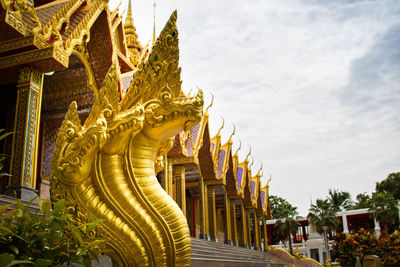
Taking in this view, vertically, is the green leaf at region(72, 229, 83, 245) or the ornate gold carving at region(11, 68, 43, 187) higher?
the ornate gold carving at region(11, 68, 43, 187)

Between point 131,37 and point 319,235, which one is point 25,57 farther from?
point 319,235

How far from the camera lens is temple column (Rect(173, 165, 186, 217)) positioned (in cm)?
1237

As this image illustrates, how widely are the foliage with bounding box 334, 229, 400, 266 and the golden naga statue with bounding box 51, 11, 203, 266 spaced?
27.1ft

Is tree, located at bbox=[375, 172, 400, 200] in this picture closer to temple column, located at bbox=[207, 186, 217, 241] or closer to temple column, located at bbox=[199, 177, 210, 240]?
temple column, located at bbox=[207, 186, 217, 241]

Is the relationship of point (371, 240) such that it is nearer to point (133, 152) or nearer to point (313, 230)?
point (133, 152)

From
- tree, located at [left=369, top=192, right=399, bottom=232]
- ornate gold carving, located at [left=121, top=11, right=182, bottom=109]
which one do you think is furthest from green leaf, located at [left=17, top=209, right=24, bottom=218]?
tree, located at [left=369, top=192, right=399, bottom=232]

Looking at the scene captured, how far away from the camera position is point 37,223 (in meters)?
1.33

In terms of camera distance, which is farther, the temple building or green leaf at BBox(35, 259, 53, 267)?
the temple building

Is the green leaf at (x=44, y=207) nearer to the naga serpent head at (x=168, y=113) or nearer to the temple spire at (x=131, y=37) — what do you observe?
the naga serpent head at (x=168, y=113)

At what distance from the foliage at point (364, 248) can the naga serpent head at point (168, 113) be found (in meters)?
8.25

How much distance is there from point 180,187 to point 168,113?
34.8 ft

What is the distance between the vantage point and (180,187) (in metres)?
12.4

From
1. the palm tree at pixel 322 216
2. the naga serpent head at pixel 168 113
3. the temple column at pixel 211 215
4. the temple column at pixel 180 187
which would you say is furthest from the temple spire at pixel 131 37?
the palm tree at pixel 322 216

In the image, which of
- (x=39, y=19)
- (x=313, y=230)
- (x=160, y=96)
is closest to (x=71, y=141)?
(x=160, y=96)
